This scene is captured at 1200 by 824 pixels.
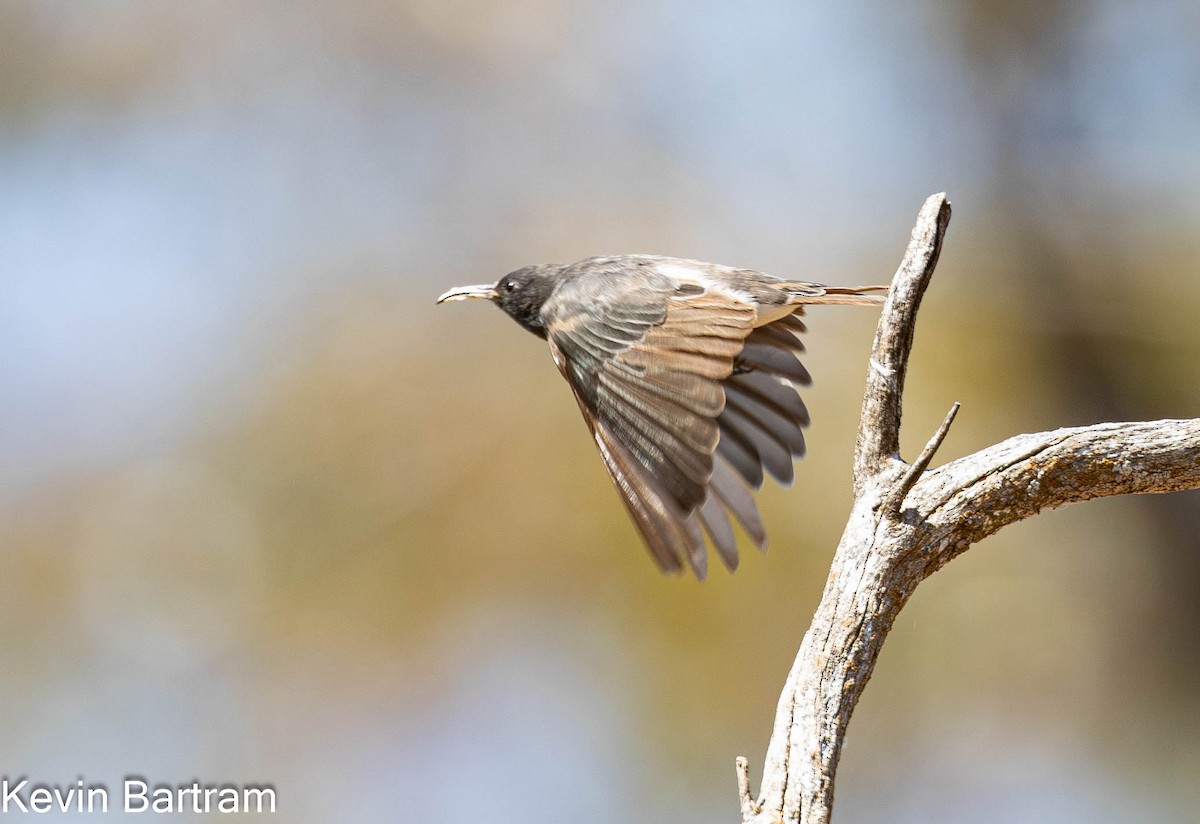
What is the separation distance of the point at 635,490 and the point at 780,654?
7.29 m

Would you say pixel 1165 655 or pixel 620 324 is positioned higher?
pixel 1165 655

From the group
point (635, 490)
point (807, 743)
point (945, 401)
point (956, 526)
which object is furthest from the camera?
point (945, 401)

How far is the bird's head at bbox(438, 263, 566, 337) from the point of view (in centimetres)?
477

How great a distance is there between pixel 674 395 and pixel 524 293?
49.0 inches

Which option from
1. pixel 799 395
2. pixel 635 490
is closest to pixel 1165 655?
pixel 799 395

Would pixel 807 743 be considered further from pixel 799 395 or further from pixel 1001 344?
pixel 1001 344

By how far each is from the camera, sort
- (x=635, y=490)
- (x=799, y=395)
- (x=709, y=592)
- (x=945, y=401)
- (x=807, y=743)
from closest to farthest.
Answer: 1. (x=807, y=743)
2. (x=635, y=490)
3. (x=799, y=395)
4. (x=945, y=401)
5. (x=709, y=592)

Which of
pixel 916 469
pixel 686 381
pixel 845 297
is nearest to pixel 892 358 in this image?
pixel 916 469

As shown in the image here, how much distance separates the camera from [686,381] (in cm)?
384

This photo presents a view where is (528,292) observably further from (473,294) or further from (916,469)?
(916,469)

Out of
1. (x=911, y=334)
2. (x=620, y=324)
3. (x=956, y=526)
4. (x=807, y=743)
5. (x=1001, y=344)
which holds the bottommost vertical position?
(x=807, y=743)

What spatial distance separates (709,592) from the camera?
10828 millimetres

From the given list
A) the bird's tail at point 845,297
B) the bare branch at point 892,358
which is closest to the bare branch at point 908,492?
the bare branch at point 892,358

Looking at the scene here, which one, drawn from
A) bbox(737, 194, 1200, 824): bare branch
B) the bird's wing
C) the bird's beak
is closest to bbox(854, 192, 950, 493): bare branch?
bbox(737, 194, 1200, 824): bare branch
